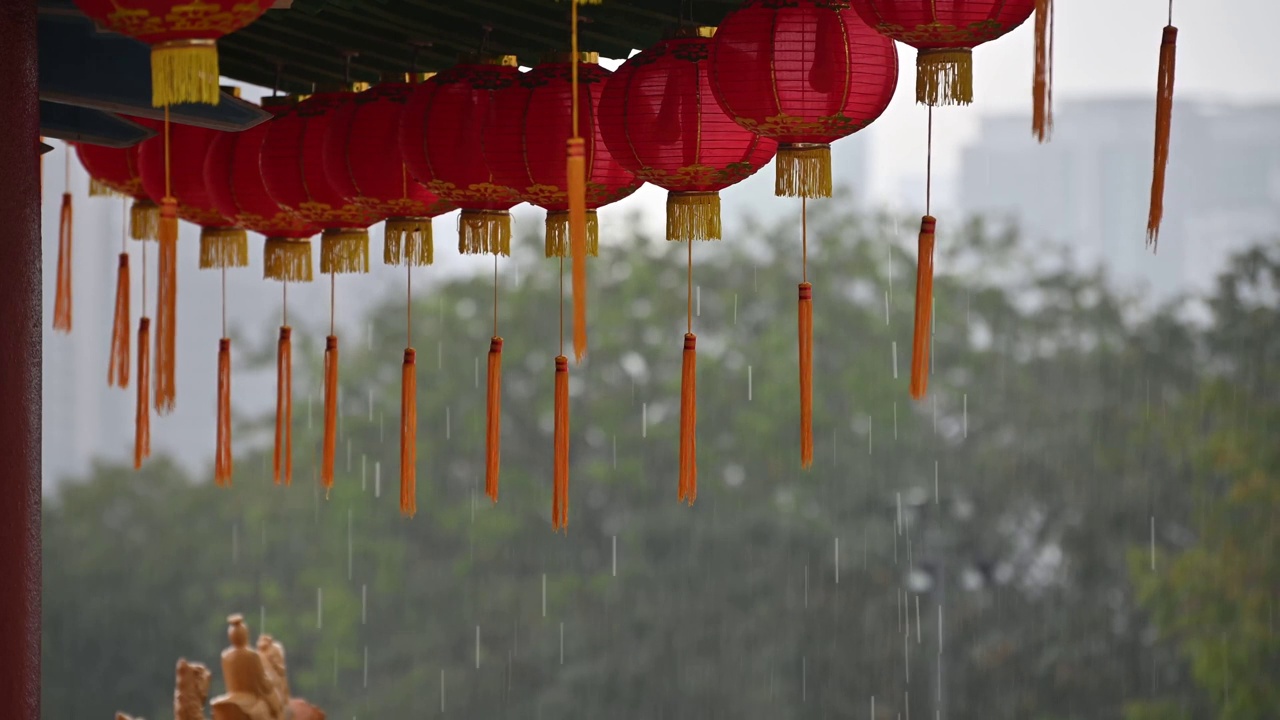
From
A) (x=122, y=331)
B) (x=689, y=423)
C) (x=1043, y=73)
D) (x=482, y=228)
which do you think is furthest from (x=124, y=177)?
(x=1043, y=73)

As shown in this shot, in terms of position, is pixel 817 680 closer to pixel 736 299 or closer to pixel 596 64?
pixel 736 299

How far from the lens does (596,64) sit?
7.15 feet

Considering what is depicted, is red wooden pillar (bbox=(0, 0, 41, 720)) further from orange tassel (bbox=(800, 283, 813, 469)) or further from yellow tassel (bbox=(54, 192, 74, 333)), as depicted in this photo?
yellow tassel (bbox=(54, 192, 74, 333))

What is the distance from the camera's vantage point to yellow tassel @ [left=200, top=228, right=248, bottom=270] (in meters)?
2.75

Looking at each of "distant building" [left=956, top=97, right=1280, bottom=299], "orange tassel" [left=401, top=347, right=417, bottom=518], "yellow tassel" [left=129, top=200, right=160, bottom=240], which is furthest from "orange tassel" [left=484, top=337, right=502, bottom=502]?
"distant building" [left=956, top=97, right=1280, bottom=299]

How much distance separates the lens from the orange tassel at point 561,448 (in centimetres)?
197

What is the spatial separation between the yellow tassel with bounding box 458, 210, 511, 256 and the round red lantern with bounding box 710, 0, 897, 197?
463mm

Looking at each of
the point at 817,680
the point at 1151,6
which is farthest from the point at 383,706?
the point at 1151,6

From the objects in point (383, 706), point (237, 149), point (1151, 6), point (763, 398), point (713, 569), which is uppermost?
point (1151, 6)

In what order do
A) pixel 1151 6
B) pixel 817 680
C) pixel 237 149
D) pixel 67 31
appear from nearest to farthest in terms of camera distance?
pixel 67 31 < pixel 237 149 < pixel 817 680 < pixel 1151 6

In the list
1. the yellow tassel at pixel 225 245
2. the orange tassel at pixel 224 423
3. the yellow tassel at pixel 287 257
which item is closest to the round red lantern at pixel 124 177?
the yellow tassel at pixel 225 245

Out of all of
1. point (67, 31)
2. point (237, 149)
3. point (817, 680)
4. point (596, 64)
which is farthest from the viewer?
point (817, 680)

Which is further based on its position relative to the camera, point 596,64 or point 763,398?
point 763,398

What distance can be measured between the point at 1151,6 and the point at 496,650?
582 cm
